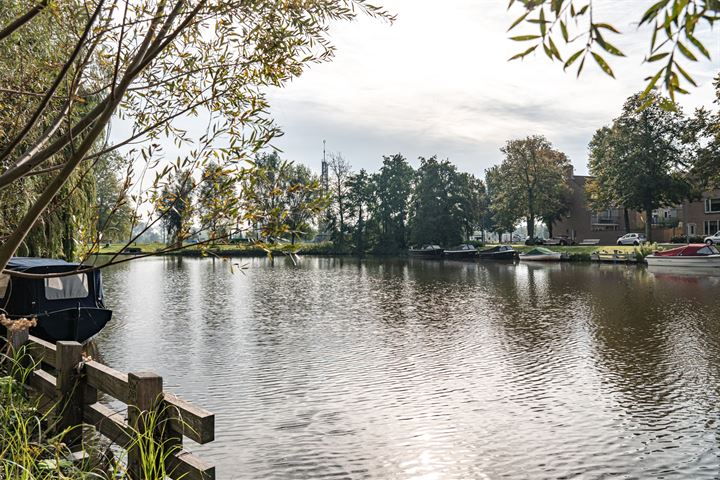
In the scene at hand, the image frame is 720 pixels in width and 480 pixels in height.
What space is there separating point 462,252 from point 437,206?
34.8 feet

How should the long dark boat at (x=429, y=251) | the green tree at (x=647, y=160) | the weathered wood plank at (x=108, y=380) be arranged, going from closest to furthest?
the weathered wood plank at (x=108, y=380)
the green tree at (x=647, y=160)
the long dark boat at (x=429, y=251)

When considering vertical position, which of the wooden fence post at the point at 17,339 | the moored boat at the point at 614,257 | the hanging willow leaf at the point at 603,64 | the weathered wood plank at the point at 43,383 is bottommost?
the moored boat at the point at 614,257

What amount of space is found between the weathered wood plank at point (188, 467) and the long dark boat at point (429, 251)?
63849mm

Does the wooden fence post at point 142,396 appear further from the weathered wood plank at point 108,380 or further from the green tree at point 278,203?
the green tree at point 278,203

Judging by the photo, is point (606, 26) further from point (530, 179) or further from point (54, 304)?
point (530, 179)

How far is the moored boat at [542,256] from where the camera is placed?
167 feet

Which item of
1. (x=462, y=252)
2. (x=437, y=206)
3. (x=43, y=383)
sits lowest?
(x=462, y=252)

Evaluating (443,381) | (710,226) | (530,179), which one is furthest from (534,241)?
(443,381)

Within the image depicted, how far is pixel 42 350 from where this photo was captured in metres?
6.14

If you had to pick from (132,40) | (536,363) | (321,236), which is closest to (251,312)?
(536,363)

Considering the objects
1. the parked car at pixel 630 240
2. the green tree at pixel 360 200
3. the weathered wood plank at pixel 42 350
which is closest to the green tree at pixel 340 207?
the green tree at pixel 360 200

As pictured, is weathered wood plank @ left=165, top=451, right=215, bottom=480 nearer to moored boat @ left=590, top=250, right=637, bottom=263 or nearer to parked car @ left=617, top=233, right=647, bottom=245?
moored boat @ left=590, top=250, right=637, bottom=263

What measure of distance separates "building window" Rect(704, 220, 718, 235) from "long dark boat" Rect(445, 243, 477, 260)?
1030 inches

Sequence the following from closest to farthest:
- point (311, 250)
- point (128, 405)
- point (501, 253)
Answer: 1. point (128, 405)
2. point (501, 253)
3. point (311, 250)
